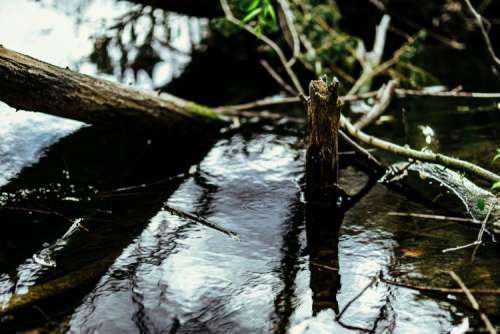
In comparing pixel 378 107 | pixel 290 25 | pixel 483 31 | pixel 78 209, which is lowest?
pixel 78 209

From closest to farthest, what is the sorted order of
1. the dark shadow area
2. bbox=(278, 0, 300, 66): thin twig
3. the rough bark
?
the dark shadow area < bbox=(278, 0, 300, 66): thin twig < the rough bark

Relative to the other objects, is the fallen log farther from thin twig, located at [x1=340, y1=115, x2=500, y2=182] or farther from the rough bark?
the rough bark

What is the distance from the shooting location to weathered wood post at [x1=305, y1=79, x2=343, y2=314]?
368 cm

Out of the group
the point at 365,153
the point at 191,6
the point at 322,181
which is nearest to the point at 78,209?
the point at 322,181

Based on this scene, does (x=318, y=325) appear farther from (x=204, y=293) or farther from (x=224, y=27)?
(x=224, y=27)

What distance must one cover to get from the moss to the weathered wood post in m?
2.06

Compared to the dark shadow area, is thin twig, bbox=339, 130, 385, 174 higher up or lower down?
higher up

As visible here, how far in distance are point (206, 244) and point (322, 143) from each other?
1280 millimetres

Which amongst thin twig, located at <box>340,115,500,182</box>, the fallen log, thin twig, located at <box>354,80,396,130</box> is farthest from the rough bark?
thin twig, located at <box>340,115,500,182</box>

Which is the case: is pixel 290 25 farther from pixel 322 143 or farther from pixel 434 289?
pixel 434 289

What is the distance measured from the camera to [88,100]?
15.3 feet

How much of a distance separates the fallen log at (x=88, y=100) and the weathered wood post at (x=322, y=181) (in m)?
1.98

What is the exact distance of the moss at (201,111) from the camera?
590 centimetres

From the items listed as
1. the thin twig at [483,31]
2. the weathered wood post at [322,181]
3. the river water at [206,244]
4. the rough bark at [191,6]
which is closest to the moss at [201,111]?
the river water at [206,244]
